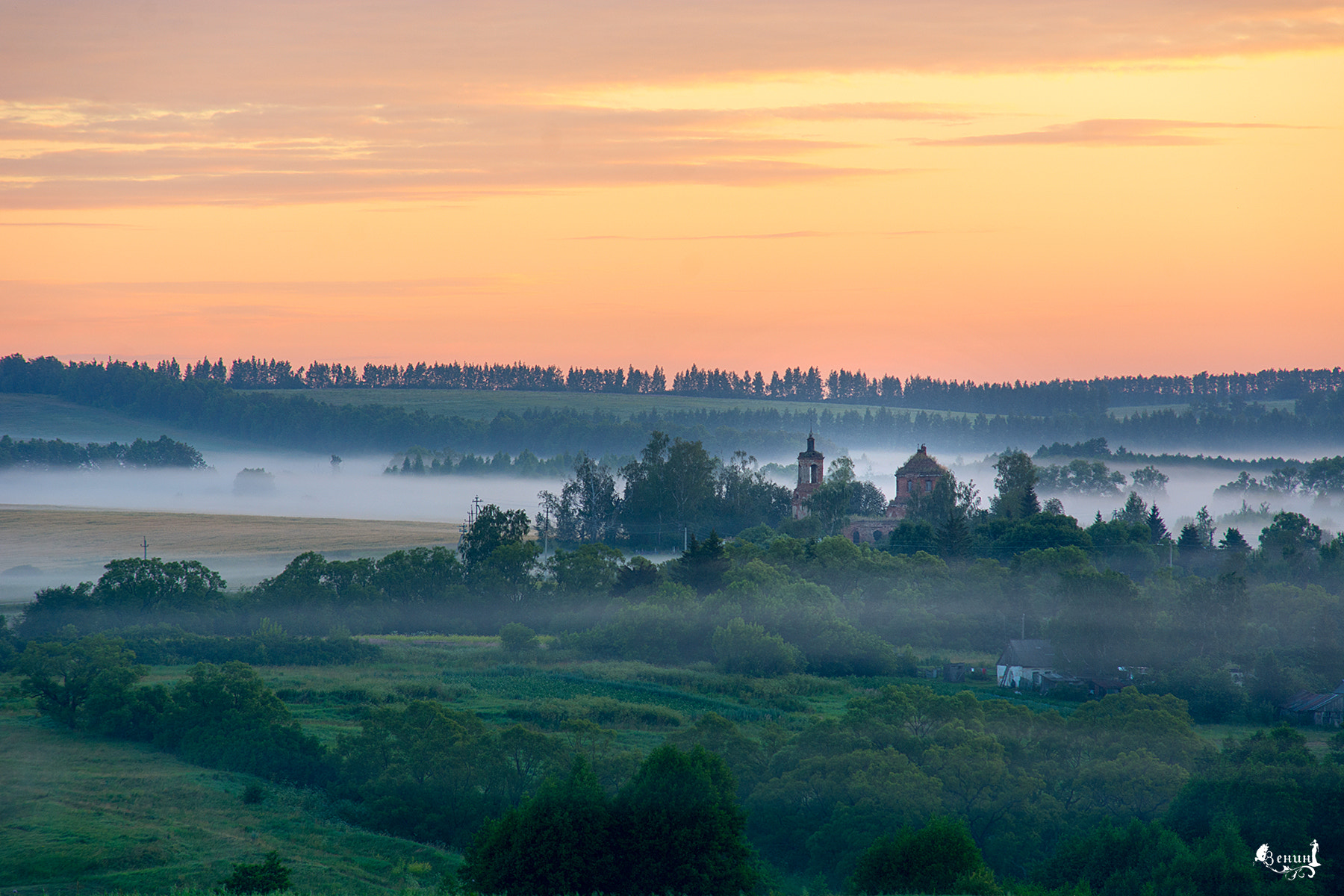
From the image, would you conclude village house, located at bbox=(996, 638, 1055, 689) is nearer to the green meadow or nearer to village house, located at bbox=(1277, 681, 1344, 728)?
the green meadow

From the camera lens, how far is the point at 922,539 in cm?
9288

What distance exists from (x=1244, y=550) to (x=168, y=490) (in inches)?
5188

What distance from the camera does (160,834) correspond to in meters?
36.0

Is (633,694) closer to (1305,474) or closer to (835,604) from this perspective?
(835,604)

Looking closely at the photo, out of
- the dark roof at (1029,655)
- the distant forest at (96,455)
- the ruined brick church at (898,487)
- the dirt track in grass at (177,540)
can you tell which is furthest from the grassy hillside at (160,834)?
the distant forest at (96,455)

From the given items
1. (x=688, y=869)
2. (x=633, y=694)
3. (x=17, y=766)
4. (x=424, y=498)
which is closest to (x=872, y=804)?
(x=688, y=869)

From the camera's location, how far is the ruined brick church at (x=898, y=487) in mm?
103312

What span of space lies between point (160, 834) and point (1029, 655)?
147 feet

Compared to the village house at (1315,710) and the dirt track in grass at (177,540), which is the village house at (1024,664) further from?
the dirt track in grass at (177,540)

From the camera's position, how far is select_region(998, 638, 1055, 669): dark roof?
65.4m

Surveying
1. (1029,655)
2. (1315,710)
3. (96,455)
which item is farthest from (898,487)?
(96,455)

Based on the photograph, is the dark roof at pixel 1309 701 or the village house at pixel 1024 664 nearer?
the dark roof at pixel 1309 701

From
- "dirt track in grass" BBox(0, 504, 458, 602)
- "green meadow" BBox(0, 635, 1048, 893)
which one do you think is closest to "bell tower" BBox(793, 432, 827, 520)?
"dirt track in grass" BBox(0, 504, 458, 602)

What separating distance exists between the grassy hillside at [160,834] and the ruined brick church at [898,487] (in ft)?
219
